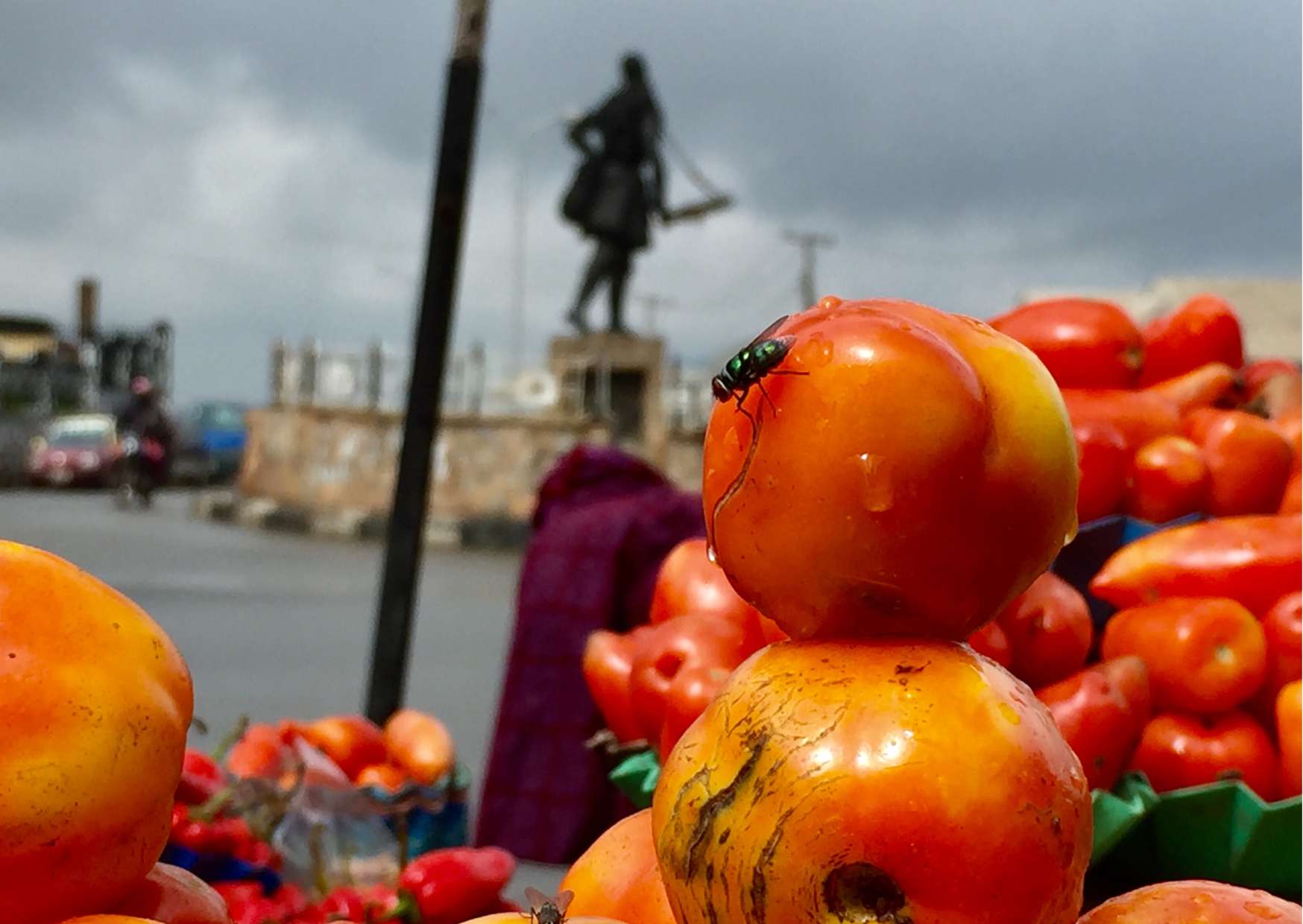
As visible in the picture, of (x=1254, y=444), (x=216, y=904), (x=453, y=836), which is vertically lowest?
(x=453, y=836)

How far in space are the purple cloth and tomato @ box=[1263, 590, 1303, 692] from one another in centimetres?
182

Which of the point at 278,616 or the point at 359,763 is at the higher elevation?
the point at 359,763

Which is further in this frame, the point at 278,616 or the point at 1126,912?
the point at 278,616

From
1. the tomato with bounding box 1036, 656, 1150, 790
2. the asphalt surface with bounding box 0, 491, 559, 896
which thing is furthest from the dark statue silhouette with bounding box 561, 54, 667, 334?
the tomato with bounding box 1036, 656, 1150, 790

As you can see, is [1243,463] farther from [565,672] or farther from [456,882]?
[565,672]

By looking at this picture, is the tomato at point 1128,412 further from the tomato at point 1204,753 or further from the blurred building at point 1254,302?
the blurred building at point 1254,302

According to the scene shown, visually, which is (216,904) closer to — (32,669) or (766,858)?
(32,669)

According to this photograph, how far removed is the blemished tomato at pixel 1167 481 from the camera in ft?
6.64

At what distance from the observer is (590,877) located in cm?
119

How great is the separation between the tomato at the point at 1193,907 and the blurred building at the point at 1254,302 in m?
8.96

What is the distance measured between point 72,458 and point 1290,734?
24837mm

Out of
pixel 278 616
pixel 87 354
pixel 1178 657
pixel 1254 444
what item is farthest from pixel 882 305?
pixel 87 354

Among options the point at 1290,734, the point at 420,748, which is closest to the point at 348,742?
the point at 420,748

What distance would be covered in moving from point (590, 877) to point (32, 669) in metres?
0.52
